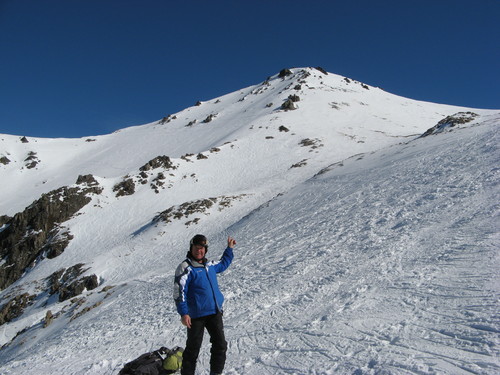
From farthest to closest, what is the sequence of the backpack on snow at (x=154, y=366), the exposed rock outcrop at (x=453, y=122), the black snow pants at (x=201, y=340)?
the exposed rock outcrop at (x=453, y=122)
the backpack on snow at (x=154, y=366)
the black snow pants at (x=201, y=340)

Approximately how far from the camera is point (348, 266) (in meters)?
11.5

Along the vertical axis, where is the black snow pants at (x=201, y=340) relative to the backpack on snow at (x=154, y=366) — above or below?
above

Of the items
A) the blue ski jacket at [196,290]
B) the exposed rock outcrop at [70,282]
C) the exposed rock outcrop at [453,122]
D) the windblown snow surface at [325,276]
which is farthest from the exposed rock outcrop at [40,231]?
the exposed rock outcrop at [453,122]

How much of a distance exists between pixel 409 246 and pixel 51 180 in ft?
258

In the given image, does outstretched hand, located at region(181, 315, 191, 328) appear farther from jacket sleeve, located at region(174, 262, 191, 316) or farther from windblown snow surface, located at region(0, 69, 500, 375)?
windblown snow surface, located at region(0, 69, 500, 375)

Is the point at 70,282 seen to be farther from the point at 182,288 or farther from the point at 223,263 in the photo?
the point at 182,288

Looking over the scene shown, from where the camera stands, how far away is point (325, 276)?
11.3 m

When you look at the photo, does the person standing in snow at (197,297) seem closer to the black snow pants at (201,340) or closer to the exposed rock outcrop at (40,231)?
the black snow pants at (201,340)

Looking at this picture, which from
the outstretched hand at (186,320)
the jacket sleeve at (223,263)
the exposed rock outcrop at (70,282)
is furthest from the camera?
the exposed rock outcrop at (70,282)

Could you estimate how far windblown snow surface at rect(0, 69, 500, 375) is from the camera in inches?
262

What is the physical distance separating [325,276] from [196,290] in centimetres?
637

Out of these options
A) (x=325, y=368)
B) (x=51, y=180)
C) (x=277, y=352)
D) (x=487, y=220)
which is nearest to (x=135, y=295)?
(x=277, y=352)

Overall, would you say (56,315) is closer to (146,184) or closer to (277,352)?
(277,352)

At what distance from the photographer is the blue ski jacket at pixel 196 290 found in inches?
228
